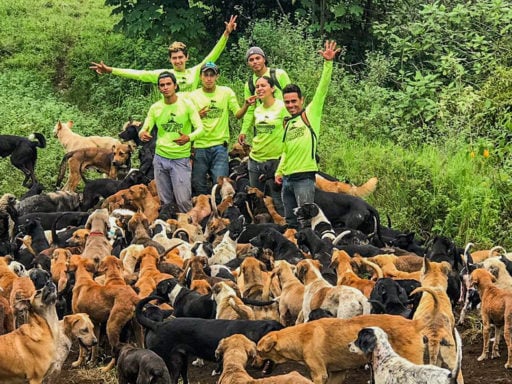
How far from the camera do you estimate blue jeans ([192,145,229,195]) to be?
14703 millimetres

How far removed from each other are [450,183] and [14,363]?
804cm

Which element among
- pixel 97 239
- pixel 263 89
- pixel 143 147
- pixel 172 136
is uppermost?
pixel 263 89

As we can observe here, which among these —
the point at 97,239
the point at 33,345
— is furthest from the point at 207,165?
the point at 33,345

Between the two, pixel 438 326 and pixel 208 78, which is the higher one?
pixel 208 78

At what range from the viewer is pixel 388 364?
7590 millimetres

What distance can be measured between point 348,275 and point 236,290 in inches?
44.5

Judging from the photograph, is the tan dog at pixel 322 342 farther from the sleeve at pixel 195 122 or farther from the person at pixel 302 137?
the sleeve at pixel 195 122

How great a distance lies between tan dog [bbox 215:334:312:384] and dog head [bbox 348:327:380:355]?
0.56 metres

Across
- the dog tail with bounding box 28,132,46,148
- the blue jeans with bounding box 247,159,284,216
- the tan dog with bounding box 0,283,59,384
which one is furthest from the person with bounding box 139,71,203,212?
the tan dog with bounding box 0,283,59,384

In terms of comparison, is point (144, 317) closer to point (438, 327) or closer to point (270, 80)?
point (438, 327)

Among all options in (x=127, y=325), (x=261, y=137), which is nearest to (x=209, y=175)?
(x=261, y=137)

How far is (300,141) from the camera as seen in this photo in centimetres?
1270

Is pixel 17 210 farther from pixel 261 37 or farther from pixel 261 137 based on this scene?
pixel 261 37

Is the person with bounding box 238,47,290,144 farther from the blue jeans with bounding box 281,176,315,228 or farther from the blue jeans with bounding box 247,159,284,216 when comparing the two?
the blue jeans with bounding box 281,176,315,228
